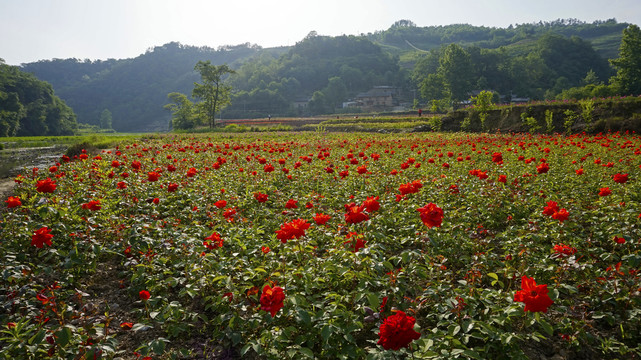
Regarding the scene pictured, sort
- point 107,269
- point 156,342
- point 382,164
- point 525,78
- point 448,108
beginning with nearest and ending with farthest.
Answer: point 156,342, point 107,269, point 382,164, point 448,108, point 525,78

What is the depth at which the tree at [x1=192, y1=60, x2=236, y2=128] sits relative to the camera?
47.2 meters

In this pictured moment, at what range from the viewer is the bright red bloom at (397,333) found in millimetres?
1595

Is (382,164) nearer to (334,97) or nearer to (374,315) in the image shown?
(374,315)

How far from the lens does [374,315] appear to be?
2.39 meters

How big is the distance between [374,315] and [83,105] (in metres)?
151

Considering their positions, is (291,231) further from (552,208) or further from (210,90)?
(210,90)

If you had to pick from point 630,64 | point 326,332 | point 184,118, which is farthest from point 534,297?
point 630,64

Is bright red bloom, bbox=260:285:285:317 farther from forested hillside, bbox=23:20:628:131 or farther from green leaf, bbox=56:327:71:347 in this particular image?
forested hillside, bbox=23:20:628:131

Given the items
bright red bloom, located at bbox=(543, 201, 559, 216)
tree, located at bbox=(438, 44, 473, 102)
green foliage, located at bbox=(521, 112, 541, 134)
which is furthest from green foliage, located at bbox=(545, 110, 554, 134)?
tree, located at bbox=(438, 44, 473, 102)

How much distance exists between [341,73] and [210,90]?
61.7m

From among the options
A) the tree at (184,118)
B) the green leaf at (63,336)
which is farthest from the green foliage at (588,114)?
the tree at (184,118)

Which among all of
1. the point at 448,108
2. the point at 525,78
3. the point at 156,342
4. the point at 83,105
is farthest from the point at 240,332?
the point at 83,105

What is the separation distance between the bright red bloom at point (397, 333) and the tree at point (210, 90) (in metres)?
49.0

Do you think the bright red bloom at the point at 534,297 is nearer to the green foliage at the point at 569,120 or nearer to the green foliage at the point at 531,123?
the green foliage at the point at 569,120
